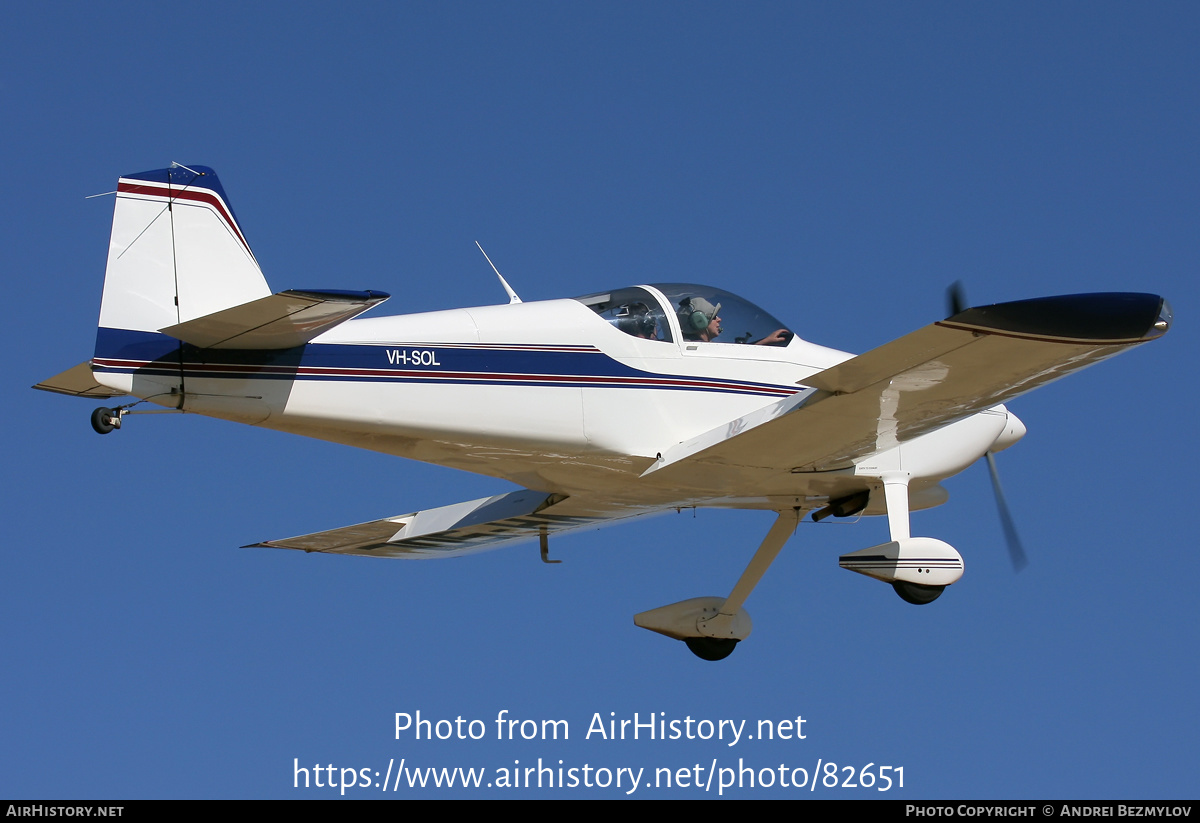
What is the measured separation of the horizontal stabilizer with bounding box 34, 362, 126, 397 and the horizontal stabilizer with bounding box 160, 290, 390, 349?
1.89ft

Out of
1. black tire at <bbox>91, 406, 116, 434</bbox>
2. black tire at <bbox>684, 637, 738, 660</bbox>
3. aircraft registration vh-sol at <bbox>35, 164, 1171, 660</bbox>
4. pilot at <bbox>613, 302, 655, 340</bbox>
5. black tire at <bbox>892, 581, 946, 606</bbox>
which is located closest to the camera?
black tire at <bbox>91, 406, 116, 434</bbox>

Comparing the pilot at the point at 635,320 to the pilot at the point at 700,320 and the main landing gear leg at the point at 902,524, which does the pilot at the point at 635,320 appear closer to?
the pilot at the point at 700,320

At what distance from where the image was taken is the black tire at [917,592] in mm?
11280

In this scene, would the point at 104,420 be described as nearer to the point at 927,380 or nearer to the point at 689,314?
the point at 689,314

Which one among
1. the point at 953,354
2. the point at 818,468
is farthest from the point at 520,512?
the point at 953,354

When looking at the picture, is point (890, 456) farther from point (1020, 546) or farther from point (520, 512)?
point (520, 512)

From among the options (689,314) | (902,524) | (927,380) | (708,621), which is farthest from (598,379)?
(708,621)

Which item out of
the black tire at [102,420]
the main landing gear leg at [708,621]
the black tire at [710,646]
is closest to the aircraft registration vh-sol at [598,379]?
the black tire at [102,420]

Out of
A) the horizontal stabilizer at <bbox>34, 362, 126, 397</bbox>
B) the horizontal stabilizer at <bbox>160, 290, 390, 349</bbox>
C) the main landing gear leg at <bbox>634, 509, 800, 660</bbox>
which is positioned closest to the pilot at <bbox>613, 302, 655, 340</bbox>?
the horizontal stabilizer at <bbox>160, 290, 390, 349</bbox>

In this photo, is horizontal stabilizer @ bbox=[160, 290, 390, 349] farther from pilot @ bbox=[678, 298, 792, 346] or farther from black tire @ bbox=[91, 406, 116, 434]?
pilot @ bbox=[678, 298, 792, 346]

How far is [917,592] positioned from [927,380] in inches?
99.1

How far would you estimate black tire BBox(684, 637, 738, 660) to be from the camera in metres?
13.5

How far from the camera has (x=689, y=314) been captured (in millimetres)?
10992

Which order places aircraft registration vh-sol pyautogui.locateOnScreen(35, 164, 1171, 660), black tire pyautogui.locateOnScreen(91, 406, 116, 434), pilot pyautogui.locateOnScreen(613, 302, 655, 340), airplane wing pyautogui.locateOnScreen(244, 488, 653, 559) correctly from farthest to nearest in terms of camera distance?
airplane wing pyautogui.locateOnScreen(244, 488, 653, 559)
pilot pyautogui.locateOnScreen(613, 302, 655, 340)
aircraft registration vh-sol pyautogui.locateOnScreen(35, 164, 1171, 660)
black tire pyautogui.locateOnScreen(91, 406, 116, 434)
